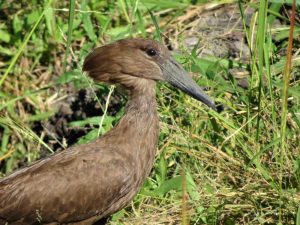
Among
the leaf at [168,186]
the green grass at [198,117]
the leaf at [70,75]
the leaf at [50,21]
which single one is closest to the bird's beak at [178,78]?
the green grass at [198,117]

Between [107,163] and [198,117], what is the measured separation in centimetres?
86

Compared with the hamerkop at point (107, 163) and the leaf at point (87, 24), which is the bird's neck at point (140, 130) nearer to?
the hamerkop at point (107, 163)

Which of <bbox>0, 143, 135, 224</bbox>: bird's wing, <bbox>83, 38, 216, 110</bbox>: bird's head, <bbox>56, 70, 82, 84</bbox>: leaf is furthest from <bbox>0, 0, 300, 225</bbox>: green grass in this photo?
<bbox>0, 143, 135, 224</bbox>: bird's wing

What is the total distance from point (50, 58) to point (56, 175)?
85.5 inches

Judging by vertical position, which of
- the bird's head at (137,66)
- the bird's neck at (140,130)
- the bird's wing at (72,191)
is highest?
the bird's head at (137,66)

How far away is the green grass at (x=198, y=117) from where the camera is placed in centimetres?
521

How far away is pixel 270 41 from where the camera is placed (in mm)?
5875

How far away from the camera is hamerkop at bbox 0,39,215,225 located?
5.09m

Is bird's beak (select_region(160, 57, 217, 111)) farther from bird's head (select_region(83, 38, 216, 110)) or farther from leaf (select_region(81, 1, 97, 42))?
leaf (select_region(81, 1, 97, 42))

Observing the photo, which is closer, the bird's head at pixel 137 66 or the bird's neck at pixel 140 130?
the bird's neck at pixel 140 130

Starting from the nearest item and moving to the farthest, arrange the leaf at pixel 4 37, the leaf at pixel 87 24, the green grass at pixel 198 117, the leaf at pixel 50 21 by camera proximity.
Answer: the green grass at pixel 198 117 < the leaf at pixel 87 24 < the leaf at pixel 50 21 < the leaf at pixel 4 37

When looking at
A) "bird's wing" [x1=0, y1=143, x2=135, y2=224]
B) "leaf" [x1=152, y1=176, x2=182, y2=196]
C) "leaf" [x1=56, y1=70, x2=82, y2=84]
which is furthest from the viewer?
"leaf" [x1=56, y1=70, x2=82, y2=84]

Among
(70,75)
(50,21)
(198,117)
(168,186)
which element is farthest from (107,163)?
(50,21)

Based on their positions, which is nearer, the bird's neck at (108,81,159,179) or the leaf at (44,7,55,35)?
the bird's neck at (108,81,159,179)
